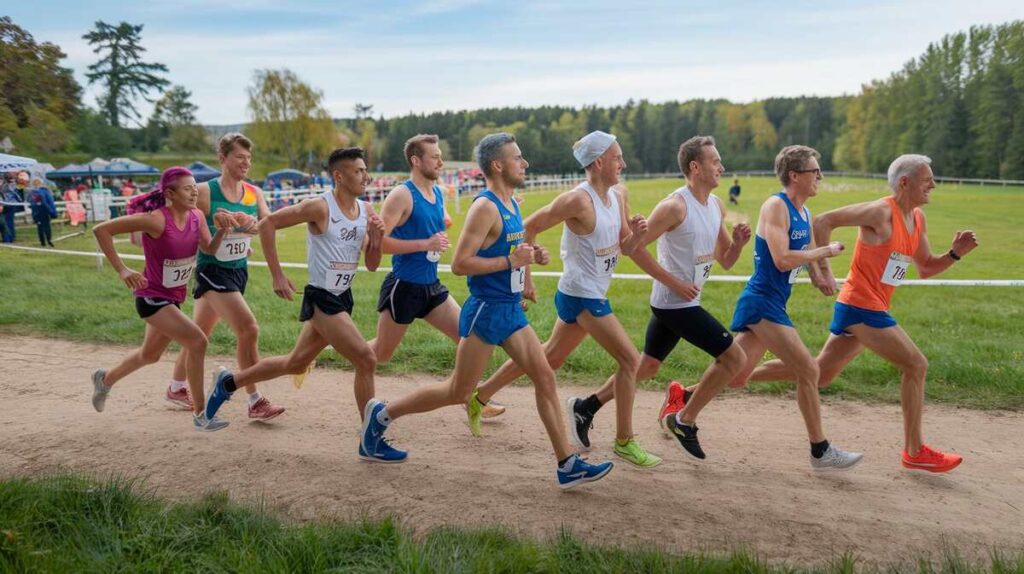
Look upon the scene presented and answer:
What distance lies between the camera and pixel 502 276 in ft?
15.4

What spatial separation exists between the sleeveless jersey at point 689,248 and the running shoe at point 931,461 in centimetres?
179

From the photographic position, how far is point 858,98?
119 metres

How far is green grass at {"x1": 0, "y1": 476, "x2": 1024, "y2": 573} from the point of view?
3.45m

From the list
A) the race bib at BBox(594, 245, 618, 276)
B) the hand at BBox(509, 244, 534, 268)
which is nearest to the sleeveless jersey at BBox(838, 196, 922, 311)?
the race bib at BBox(594, 245, 618, 276)

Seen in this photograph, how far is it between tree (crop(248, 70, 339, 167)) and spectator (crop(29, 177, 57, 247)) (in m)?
58.4

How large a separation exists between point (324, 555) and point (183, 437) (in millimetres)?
2840

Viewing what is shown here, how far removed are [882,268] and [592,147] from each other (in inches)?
85.3

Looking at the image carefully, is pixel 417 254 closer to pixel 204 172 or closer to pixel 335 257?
pixel 335 257

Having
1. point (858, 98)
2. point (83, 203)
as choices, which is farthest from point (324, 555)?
point (858, 98)

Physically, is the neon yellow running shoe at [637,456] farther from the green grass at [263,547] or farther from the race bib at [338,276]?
the race bib at [338,276]

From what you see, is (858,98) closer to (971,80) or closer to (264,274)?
(971,80)

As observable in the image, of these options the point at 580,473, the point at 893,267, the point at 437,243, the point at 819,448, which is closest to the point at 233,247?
the point at 437,243

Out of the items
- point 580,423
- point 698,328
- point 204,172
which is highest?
point 204,172

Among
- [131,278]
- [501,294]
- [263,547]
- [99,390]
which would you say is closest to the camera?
[263,547]
